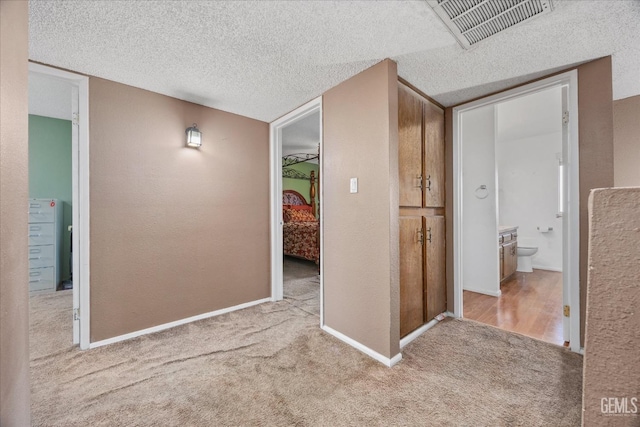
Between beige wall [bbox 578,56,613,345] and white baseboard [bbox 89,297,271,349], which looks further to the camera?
white baseboard [bbox 89,297,271,349]

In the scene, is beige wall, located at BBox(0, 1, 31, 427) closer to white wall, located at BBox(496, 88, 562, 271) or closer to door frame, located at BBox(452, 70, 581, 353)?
door frame, located at BBox(452, 70, 581, 353)

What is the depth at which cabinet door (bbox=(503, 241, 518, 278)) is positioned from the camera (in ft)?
12.0

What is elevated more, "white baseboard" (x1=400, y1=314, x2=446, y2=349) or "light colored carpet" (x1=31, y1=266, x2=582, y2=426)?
"white baseboard" (x1=400, y1=314, x2=446, y2=349)

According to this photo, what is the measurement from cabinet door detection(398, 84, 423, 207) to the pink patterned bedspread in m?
2.63

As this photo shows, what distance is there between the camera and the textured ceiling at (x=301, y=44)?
4.41 ft

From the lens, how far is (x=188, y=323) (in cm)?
242

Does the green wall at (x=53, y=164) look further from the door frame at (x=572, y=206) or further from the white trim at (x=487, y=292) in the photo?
the white trim at (x=487, y=292)

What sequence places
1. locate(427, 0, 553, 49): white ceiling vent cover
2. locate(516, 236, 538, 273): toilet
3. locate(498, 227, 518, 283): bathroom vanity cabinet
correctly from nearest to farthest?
1. locate(427, 0, 553, 49): white ceiling vent cover
2. locate(498, 227, 518, 283): bathroom vanity cabinet
3. locate(516, 236, 538, 273): toilet

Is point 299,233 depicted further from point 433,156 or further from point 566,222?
point 566,222

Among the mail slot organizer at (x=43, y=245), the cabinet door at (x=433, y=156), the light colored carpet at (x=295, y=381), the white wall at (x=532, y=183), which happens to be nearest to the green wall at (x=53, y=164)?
the mail slot organizer at (x=43, y=245)

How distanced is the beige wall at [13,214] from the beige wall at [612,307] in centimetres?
139

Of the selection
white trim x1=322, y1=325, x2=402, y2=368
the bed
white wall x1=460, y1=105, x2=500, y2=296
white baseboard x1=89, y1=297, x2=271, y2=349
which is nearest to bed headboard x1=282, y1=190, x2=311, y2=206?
the bed

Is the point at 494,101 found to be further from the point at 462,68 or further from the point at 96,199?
the point at 96,199

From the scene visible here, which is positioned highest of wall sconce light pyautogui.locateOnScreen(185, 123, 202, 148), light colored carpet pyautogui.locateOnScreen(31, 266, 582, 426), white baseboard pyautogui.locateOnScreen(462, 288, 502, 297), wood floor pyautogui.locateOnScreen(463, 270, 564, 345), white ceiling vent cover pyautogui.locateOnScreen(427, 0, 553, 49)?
white ceiling vent cover pyautogui.locateOnScreen(427, 0, 553, 49)
